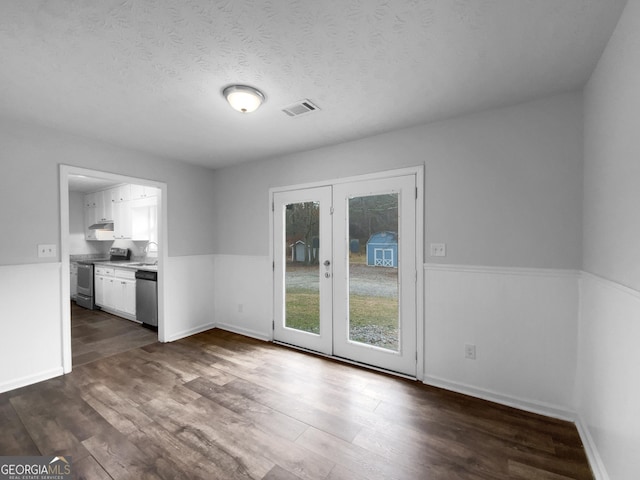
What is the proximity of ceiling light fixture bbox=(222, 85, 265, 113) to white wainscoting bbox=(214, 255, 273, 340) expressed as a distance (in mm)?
2095

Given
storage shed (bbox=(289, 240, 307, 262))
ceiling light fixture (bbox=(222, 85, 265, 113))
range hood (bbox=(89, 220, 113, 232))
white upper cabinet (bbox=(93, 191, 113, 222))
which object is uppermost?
ceiling light fixture (bbox=(222, 85, 265, 113))

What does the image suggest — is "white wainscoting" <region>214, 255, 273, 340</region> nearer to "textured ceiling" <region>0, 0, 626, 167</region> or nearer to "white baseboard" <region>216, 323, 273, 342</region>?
"white baseboard" <region>216, 323, 273, 342</region>

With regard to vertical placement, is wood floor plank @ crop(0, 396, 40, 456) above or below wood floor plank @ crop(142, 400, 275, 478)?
above

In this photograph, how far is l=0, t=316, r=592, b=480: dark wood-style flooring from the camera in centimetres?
170

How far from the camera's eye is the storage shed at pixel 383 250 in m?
2.90

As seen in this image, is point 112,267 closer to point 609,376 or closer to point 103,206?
point 103,206

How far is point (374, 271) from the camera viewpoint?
302cm

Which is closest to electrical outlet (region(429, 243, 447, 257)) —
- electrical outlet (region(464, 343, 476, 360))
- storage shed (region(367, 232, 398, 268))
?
storage shed (region(367, 232, 398, 268))

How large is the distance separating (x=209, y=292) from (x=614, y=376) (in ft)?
14.2

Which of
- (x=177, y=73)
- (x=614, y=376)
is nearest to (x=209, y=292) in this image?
(x=177, y=73)

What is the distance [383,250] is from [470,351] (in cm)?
118

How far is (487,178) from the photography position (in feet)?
7.94

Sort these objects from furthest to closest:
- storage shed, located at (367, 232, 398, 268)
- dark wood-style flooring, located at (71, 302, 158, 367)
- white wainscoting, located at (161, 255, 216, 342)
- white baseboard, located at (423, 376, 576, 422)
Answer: white wainscoting, located at (161, 255, 216, 342), dark wood-style flooring, located at (71, 302, 158, 367), storage shed, located at (367, 232, 398, 268), white baseboard, located at (423, 376, 576, 422)

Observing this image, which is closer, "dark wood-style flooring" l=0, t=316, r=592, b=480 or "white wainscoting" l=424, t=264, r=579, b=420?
"dark wood-style flooring" l=0, t=316, r=592, b=480
